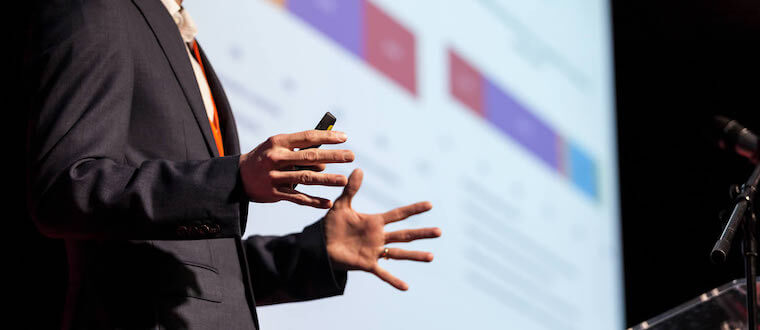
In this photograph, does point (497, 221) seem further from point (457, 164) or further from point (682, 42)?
point (682, 42)

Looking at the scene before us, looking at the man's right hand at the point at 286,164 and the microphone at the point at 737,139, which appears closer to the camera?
the man's right hand at the point at 286,164

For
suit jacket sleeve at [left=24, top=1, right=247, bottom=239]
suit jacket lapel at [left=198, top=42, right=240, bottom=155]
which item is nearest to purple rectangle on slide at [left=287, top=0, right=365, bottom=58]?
suit jacket lapel at [left=198, top=42, right=240, bottom=155]

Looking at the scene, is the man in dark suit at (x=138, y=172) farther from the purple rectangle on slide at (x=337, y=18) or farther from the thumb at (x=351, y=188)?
the purple rectangle on slide at (x=337, y=18)

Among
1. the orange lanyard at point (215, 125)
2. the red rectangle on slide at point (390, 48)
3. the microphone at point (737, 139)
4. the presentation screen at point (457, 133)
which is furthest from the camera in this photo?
the red rectangle on slide at point (390, 48)

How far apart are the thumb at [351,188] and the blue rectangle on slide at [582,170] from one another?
2.08m

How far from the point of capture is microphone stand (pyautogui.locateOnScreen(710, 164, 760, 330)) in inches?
57.6

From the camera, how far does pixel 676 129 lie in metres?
4.58

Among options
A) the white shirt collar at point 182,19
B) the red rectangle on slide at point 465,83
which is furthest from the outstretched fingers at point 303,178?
the red rectangle on slide at point 465,83

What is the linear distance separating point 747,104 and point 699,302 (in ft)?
10.4

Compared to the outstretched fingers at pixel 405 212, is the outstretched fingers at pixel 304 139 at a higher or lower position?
lower

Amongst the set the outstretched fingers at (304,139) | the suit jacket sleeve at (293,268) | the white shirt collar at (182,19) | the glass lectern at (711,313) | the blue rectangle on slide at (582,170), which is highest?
the blue rectangle on slide at (582,170)

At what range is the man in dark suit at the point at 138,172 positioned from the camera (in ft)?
4.01

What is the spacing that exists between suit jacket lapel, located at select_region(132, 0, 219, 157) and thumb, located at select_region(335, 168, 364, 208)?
0.98 ft

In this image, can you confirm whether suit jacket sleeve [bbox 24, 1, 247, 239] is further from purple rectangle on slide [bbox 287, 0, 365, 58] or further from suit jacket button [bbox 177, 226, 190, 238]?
purple rectangle on slide [bbox 287, 0, 365, 58]
